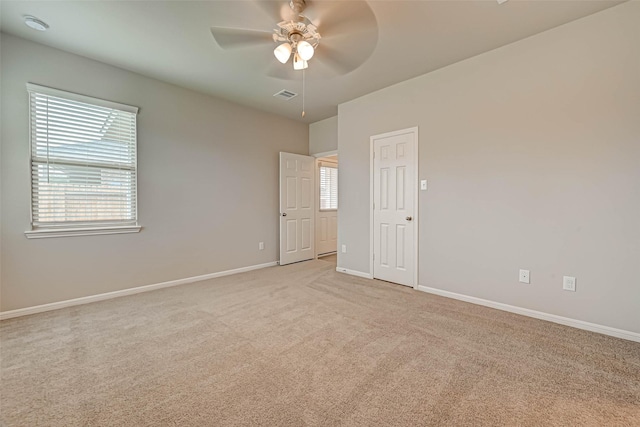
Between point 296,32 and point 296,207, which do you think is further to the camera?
point 296,207

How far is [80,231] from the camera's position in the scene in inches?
114

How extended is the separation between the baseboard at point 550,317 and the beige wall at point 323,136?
3.08m

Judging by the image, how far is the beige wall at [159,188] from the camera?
8.43ft

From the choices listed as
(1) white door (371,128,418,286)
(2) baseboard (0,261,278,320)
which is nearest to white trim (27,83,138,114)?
(2) baseboard (0,261,278,320)

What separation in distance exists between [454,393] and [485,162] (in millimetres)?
2286

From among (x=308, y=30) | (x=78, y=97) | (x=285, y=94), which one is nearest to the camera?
(x=308, y=30)

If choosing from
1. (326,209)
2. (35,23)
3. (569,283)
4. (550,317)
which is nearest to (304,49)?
(35,23)

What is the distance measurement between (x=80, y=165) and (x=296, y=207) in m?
3.08

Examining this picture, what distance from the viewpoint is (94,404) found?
1468mm

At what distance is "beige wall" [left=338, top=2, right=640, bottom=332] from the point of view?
2158 mm

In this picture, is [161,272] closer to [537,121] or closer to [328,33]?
[328,33]

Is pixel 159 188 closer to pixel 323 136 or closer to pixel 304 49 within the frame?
pixel 304 49

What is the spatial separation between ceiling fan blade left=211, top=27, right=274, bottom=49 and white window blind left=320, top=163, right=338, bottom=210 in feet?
12.1

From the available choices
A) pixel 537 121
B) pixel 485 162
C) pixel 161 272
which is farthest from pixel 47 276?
pixel 537 121
